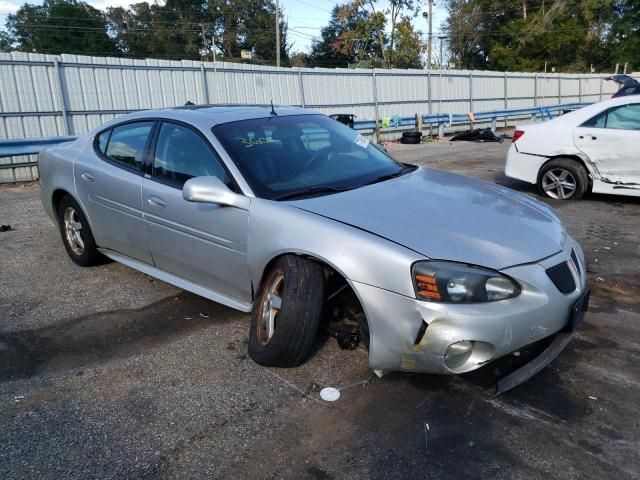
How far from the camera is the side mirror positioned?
3326 millimetres

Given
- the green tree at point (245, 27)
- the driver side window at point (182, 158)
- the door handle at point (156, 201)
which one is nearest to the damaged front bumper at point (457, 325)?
the driver side window at point (182, 158)

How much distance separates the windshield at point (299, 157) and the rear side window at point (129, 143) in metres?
0.82

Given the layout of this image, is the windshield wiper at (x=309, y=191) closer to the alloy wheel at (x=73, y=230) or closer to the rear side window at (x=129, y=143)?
the rear side window at (x=129, y=143)

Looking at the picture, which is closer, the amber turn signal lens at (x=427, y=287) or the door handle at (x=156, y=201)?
the amber turn signal lens at (x=427, y=287)

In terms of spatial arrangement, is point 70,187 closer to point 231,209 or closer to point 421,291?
point 231,209

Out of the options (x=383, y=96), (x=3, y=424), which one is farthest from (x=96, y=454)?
(x=383, y=96)

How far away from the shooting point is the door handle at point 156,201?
3875 mm

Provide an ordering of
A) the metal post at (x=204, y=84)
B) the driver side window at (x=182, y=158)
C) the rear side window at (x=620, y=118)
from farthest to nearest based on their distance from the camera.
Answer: the metal post at (x=204, y=84) < the rear side window at (x=620, y=118) < the driver side window at (x=182, y=158)

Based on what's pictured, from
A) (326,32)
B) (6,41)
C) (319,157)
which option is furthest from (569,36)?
(6,41)

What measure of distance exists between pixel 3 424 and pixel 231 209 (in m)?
1.68

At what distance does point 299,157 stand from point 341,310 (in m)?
1.17

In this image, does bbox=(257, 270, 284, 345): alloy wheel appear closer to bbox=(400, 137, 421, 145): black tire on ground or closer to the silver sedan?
the silver sedan

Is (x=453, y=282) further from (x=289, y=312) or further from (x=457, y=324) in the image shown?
(x=289, y=312)

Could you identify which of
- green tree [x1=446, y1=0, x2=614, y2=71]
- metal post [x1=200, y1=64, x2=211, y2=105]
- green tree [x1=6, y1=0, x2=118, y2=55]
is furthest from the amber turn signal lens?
green tree [x1=6, y1=0, x2=118, y2=55]
